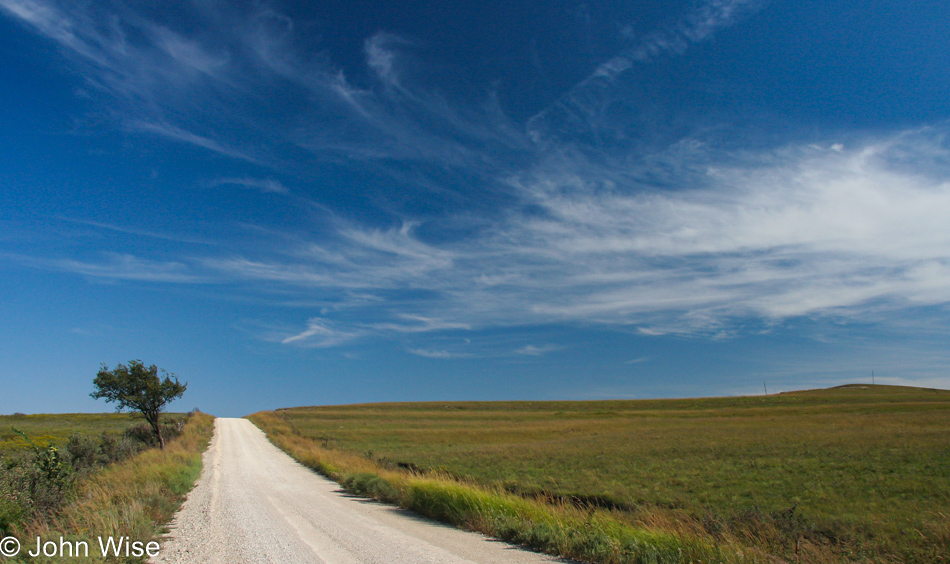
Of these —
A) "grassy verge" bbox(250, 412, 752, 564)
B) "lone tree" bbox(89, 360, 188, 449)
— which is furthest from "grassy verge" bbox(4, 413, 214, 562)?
"lone tree" bbox(89, 360, 188, 449)

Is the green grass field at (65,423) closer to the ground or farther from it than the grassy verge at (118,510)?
closer to the ground

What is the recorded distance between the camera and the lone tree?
115ft

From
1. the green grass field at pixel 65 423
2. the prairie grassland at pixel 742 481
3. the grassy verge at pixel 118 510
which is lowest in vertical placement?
the prairie grassland at pixel 742 481

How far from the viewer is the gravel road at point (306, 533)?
902 centimetres

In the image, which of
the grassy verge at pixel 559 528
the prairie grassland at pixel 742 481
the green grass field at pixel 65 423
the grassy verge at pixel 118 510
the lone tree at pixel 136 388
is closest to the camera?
the grassy verge at pixel 559 528

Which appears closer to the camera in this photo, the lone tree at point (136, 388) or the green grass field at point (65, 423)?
the lone tree at point (136, 388)

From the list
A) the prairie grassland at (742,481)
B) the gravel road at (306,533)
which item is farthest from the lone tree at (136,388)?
the gravel road at (306,533)

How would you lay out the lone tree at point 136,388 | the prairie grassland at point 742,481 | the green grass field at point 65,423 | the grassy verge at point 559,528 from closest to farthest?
the grassy verge at point 559,528 → the prairie grassland at point 742,481 → the lone tree at point 136,388 → the green grass field at point 65,423

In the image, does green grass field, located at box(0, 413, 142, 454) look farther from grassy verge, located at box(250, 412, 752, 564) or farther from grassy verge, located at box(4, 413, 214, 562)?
Result: grassy verge, located at box(250, 412, 752, 564)

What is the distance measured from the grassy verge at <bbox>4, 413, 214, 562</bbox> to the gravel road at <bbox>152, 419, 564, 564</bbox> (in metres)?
0.57

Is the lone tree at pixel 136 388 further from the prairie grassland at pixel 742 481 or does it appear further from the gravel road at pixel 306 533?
the gravel road at pixel 306 533

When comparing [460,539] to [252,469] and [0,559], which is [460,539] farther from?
[252,469]

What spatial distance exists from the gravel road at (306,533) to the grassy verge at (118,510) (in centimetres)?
57

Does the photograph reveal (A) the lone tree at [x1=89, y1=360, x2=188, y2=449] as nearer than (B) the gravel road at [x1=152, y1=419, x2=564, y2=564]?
No
